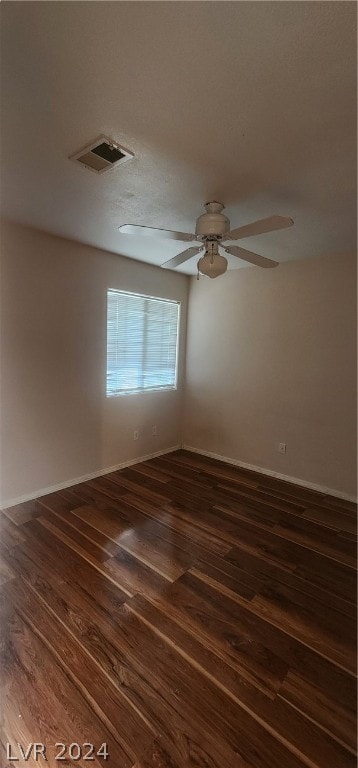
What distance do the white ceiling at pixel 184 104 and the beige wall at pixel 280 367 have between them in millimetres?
1073

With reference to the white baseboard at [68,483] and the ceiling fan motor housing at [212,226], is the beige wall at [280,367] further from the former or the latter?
the ceiling fan motor housing at [212,226]

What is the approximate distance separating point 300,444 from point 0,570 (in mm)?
2795

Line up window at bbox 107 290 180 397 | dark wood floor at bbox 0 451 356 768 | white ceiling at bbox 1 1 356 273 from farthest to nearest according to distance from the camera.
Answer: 1. window at bbox 107 290 180 397
2. dark wood floor at bbox 0 451 356 768
3. white ceiling at bbox 1 1 356 273

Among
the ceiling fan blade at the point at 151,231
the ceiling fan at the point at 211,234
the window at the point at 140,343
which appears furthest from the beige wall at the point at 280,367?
the ceiling fan blade at the point at 151,231

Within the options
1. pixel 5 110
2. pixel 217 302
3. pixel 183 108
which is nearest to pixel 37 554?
pixel 5 110

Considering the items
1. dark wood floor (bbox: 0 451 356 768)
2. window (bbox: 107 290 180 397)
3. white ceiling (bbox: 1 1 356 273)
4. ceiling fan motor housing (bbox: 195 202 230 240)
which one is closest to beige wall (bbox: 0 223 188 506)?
window (bbox: 107 290 180 397)

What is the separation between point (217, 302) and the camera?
→ 3.88m

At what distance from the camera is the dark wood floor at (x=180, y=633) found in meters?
1.15

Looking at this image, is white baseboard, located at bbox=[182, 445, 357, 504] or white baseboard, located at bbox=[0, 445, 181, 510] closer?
white baseboard, located at bbox=[0, 445, 181, 510]

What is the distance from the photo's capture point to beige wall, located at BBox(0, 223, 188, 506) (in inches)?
101

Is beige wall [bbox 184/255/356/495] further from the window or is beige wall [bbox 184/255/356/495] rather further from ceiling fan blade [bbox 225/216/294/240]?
ceiling fan blade [bbox 225/216/294/240]

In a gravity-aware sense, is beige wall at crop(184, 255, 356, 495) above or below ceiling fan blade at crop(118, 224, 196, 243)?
below

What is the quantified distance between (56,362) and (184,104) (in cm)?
219

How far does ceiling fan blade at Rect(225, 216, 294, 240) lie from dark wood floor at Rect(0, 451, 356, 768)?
2.04 meters
